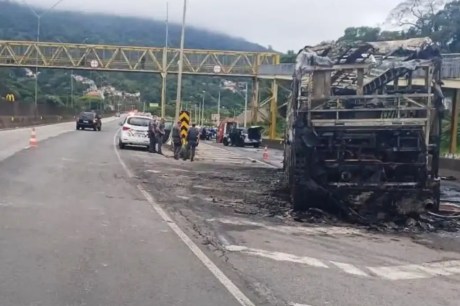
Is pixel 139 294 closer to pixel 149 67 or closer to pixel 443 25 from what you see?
pixel 149 67

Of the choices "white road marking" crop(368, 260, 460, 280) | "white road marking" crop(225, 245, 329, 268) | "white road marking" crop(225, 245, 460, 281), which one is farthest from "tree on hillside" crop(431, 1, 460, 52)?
"white road marking" crop(225, 245, 329, 268)

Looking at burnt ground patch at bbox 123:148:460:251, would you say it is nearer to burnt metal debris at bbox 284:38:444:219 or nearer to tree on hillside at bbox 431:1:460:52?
burnt metal debris at bbox 284:38:444:219

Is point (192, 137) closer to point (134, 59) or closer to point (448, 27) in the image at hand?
point (134, 59)

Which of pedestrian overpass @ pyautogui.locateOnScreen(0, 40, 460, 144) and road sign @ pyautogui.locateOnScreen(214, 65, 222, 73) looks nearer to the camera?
pedestrian overpass @ pyautogui.locateOnScreen(0, 40, 460, 144)

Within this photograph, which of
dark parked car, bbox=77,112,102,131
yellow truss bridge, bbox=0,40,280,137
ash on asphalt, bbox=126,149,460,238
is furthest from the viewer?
yellow truss bridge, bbox=0,40,280,137

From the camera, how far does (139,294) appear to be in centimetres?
750

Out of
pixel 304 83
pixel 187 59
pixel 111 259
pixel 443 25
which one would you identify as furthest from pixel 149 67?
pixel 111 259

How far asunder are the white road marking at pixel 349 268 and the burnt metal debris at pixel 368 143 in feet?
14.0

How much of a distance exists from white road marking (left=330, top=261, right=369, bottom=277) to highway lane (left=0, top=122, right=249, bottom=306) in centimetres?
173

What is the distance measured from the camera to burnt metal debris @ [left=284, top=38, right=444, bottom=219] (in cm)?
1395

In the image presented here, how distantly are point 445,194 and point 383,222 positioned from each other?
26.4ft

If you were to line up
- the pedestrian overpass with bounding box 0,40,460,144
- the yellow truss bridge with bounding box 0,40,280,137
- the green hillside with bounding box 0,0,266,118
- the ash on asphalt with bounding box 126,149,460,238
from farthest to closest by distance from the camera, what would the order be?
the green hillside with bounding box 0,0,266,118
the yellow truss bridge with bounding box 0,40,280,137
the pedestrian overpass with bounding box 0,40,460,144
the ash on asphalt with bounding box 126,149,460,238

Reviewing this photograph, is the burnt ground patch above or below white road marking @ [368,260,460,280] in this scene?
below

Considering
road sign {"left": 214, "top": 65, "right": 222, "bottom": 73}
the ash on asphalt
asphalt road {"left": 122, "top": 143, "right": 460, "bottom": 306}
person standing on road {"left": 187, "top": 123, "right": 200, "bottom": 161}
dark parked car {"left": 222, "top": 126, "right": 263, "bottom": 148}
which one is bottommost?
dark parked car {"left": 222, "top": 126, "right": 263, "bottom": 148}
